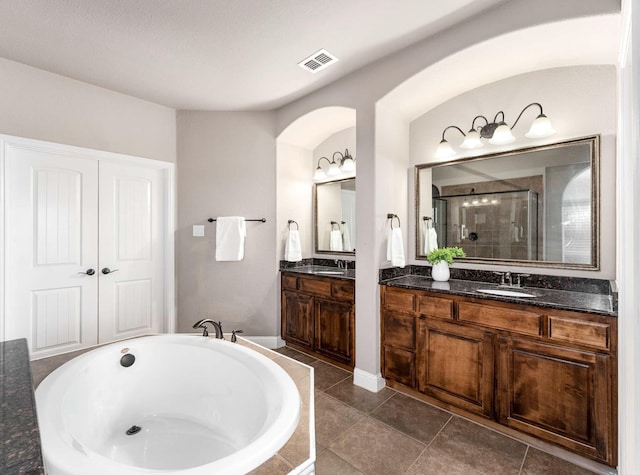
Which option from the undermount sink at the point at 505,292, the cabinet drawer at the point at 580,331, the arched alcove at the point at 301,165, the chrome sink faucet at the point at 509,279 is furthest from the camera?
the arched alcove at the point at 301,165

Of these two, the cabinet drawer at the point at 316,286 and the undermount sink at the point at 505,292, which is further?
the cabinet drawer at the point at 316,286

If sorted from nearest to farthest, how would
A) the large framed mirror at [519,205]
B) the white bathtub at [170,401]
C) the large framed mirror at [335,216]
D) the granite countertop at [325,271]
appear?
Result: the white bathtub at [170,401] < the large framed mirror at [519,205] < the granite countertop at [325,271] < the large framed mirror at [335,216]

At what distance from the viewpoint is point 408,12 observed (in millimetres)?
1882

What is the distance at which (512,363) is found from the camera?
183cm

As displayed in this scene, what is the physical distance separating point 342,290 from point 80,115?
2.85m

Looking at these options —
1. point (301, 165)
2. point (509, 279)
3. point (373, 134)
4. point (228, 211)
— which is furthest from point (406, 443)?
point (301, 165)

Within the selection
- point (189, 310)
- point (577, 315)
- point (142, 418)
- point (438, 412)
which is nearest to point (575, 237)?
point (577, 315)

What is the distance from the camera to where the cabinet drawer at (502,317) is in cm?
175

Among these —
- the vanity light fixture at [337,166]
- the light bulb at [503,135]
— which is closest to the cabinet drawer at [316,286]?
the vanity light fixture at [337,166]

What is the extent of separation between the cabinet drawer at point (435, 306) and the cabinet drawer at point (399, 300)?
7cm

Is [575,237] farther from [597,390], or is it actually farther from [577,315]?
[597,390]

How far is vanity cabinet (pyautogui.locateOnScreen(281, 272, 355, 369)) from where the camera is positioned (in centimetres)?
272

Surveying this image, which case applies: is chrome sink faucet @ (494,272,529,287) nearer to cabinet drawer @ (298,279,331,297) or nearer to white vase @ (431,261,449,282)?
white vase @ (431,261,449,282)

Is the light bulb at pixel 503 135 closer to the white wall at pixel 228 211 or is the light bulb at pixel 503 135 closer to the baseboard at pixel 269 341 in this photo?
the white wall at pixel 228 211
